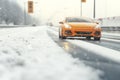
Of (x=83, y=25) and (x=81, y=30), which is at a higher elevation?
(x=83, y=25)

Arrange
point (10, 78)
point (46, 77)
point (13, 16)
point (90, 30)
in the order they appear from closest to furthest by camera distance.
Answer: point (10, 78), point (46, 77), point (90, 30), point (13, 16)

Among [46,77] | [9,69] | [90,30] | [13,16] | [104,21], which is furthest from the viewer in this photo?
[13,16]

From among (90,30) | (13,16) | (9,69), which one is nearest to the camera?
(9,69)

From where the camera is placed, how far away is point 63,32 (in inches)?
744

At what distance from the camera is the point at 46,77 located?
3002 millimetres

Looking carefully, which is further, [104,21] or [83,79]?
[104,21]

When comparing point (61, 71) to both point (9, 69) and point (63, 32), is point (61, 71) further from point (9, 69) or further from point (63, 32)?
point (63, 32)

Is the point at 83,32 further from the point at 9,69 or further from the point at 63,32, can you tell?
the point at 9,69

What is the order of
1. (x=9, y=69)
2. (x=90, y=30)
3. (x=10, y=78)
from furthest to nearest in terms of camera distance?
(x=90, y=30) → (x=9, y=69) → (x=10, y=78)

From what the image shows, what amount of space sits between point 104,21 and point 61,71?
56.5m

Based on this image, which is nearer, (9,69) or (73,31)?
(9,69)

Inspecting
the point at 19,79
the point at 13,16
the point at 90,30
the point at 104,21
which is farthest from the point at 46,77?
the point at 13,16

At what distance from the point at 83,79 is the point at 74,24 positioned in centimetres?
1582

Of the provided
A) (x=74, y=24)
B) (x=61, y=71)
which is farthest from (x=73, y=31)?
(x=61, y=71)
